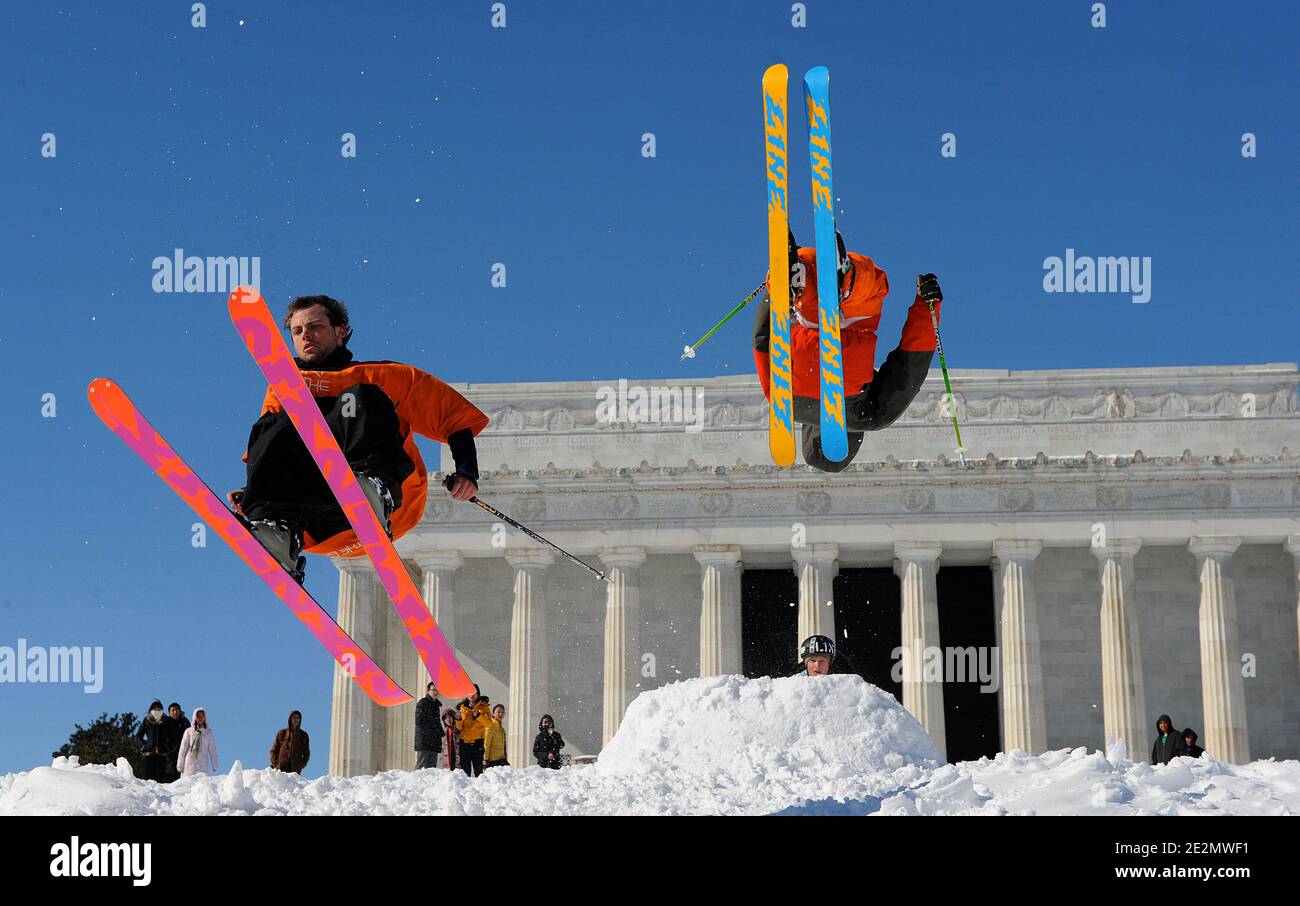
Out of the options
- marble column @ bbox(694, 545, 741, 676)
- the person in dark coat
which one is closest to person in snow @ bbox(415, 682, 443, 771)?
the person in dark coat

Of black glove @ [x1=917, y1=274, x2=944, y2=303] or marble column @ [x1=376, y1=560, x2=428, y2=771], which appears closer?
black glove @ [x1=917, y1=274, x2=944, y2=303]

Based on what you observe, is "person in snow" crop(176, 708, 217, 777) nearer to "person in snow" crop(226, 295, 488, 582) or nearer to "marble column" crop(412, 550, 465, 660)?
"person in snow" crop(226, 295, 488, 582)

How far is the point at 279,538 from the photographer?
35.8ft

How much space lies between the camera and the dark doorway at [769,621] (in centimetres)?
6044

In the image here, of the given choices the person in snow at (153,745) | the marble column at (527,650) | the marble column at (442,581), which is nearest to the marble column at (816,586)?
the marble column at (527,650)

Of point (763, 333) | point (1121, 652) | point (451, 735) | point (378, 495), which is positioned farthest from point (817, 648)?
point (1121, 652)

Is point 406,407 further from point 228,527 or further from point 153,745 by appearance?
point 153,745

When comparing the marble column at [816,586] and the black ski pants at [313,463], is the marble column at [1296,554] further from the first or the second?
the black ski pants at [313,463]

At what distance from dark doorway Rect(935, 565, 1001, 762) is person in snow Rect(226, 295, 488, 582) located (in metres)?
48.6

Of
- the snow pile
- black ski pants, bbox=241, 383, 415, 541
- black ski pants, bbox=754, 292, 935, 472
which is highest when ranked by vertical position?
black ski pants, bbox=754, 292, 935, 472

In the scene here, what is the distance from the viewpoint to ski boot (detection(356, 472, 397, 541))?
35.4 ft

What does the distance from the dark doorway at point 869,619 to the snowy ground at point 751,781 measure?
36.4 meters

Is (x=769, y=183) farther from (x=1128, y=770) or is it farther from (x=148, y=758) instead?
(x=148, y=758)
